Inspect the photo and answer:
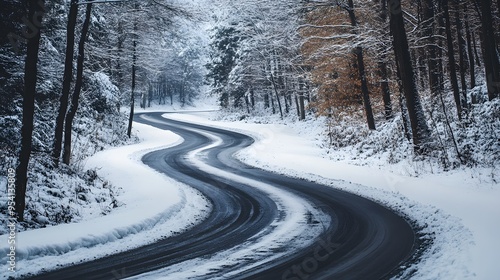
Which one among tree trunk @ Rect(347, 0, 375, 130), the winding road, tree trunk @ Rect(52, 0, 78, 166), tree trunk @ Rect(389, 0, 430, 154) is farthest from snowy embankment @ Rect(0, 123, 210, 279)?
tree trunk @ Rect(347, 0, 375, 130)

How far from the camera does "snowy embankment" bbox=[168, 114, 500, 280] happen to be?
479cm

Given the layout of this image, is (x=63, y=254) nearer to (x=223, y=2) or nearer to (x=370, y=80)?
(x=370, y=80)

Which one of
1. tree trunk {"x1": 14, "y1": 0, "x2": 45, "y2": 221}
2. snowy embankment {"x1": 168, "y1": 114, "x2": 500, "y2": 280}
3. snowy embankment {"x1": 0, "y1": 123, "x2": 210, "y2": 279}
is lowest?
snowy embankment {"x1": 168, "y1": 114, "x2": 500, "y2": 280}

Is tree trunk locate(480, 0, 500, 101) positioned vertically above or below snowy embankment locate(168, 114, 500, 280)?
above

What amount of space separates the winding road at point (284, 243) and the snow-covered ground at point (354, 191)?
40 cm

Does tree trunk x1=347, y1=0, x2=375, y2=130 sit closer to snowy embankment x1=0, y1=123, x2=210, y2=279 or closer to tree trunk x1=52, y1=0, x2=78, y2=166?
snowy embankment x1=0, y1=123, x2=210, y2=279

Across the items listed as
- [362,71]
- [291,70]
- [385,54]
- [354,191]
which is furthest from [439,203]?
[291,70]

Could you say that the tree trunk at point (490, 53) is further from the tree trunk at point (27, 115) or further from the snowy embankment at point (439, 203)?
A: the tree trunk at point (27, 115)

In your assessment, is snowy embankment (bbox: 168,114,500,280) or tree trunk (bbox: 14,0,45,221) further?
tree trunk (bbox: 14,0,45,221)

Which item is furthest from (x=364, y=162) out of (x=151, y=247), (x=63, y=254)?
(x=63, y=254)

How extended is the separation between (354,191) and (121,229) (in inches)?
239

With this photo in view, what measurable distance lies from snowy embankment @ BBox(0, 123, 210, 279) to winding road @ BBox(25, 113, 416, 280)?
0.36 meters

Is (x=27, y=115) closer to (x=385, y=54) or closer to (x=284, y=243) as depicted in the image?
(x=284, y=243)

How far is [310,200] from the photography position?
29.9ft
